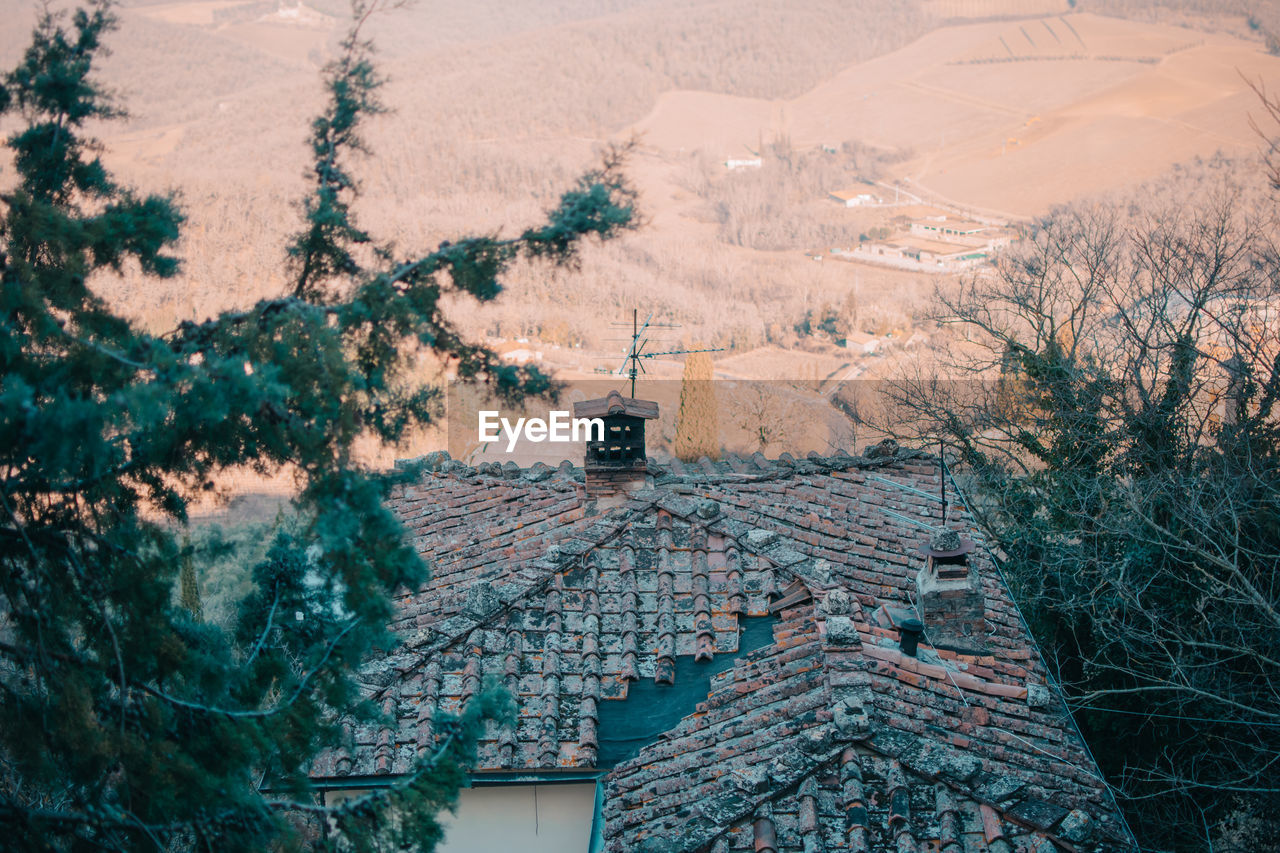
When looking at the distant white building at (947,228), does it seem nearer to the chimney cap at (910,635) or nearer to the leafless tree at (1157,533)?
the leafless tree at (1157,533)

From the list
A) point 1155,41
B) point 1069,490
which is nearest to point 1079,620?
point 1069,490

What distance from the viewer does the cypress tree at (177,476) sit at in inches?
173

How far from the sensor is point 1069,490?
1415 centimetres

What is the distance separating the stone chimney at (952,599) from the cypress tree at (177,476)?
3.13 meters

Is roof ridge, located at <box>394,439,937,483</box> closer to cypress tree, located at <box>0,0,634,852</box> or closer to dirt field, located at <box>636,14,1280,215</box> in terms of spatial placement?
cypress tree, located at <box>0,0,634,852</box>

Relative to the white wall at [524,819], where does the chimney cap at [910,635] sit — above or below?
above

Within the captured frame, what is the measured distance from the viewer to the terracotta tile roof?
530cm

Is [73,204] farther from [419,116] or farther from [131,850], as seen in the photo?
[419,116]

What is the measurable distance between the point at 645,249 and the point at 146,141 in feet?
110

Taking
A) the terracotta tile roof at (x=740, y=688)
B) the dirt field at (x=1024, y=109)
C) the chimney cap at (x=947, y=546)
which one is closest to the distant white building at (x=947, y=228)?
the dirt field at (x=1024, y=109)

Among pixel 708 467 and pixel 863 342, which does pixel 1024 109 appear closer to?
pixel 863 342

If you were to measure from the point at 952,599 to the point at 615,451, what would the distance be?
10.1 feet

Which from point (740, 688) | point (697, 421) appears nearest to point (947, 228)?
point (697, 421)

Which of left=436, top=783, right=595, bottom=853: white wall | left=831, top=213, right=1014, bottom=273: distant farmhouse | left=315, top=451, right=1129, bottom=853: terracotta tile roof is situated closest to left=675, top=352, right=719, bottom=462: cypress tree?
left=315, top=451, right=1129, bottom=853: terracotta tile roof
